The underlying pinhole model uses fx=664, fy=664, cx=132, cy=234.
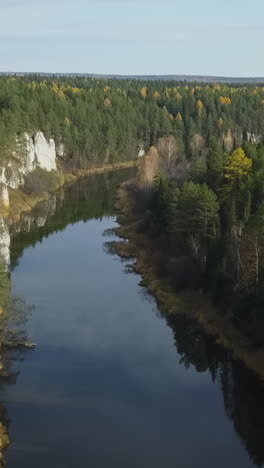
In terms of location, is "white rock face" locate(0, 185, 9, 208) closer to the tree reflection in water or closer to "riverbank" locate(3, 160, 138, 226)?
"riverbank" locate(3, 160, 138, 226)

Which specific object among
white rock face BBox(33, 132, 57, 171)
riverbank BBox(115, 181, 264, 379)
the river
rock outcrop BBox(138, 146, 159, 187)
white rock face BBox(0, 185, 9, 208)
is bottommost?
the river

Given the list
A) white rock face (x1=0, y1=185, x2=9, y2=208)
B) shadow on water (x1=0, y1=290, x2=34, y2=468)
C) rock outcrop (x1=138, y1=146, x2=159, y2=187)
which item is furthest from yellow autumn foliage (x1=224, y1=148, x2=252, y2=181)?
white rock face (x1=0, y1=185, x2=9, y2=208)

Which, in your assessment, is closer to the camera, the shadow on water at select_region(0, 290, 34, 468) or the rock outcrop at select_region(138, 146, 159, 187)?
the shadow on water at select_region(0, 290, 34, 468)

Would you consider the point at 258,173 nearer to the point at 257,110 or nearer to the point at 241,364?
the point at 241,364

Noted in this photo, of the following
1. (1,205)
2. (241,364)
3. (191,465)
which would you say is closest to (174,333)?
(241,364)

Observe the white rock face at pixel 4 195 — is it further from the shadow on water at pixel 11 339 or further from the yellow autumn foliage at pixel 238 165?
the shadow on water at pixel 11 339

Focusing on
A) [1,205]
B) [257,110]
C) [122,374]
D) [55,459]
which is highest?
[257,110]
